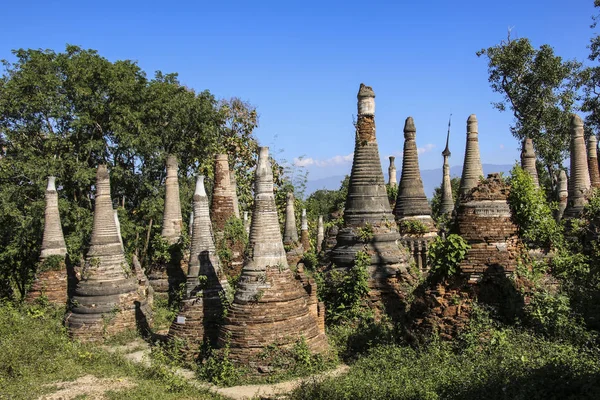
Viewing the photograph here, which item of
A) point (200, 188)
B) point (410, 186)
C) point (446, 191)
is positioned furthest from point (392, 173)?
point (200, 188)

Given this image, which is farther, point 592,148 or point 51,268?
point 592,148

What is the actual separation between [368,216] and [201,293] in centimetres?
515

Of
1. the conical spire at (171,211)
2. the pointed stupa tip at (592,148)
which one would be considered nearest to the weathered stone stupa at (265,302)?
the conical spire at (171,211)

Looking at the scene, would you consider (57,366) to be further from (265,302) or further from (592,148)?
(592,148)

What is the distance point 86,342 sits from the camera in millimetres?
16312

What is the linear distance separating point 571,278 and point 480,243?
2780 mm

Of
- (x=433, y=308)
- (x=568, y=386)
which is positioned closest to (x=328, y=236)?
(x=433, y=308)

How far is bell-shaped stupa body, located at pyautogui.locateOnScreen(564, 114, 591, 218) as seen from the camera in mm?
19250

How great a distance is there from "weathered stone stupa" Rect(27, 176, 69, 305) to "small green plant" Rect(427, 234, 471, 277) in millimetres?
12986

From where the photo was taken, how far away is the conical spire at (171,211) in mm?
20469

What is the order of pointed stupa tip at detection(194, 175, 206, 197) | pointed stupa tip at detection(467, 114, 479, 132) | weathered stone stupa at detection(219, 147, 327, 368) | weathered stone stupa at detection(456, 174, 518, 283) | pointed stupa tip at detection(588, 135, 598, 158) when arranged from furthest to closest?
1. pointed stupa tip at detection(588, 135, 598, 158)
2. pointed stupa tip at detection(467, 114, 479, 132)
3. pointed stupa tip at detection(194, 175, 206, 197)
4. weathered stone stupa at detection(219, 147, 327, 368)
5. weathered stone stupa at detection(456, 174, 518, 283)

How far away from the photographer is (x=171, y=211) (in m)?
20.7

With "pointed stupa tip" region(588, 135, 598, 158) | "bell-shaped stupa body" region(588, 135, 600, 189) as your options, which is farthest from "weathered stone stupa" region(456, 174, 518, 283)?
"pointed stupa tip" region(588, 135, 598, 158)

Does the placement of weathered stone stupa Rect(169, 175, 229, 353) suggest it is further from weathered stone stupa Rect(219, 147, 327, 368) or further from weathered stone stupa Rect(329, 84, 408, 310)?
weathered stone stupa Rect(329, 84, 408, 310)
